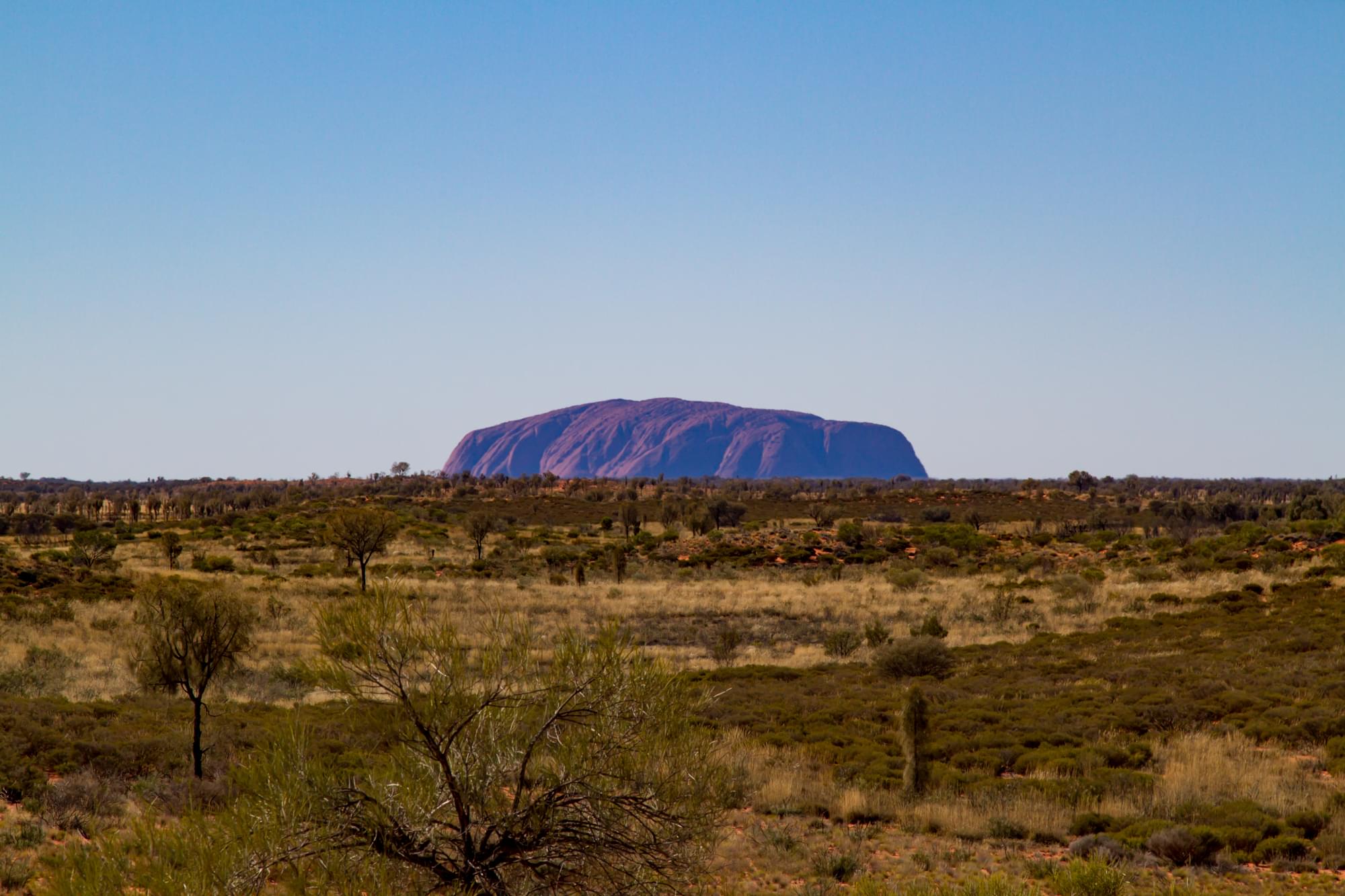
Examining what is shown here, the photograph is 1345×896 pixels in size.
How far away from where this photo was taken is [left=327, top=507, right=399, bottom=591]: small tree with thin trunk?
1660 inches

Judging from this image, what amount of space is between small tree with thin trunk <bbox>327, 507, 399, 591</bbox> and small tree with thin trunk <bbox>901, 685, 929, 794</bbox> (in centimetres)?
3088

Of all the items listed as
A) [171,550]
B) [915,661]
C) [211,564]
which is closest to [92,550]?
[171,550]

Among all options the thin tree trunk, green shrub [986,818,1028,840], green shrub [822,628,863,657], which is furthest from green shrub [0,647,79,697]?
green shrub [822,628,863,657]

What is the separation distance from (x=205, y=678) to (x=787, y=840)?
1027 centimetres

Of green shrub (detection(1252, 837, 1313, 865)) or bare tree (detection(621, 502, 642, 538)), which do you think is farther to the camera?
bare tree (detection(621, 502, 642, 538))

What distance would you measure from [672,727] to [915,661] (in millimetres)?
18808

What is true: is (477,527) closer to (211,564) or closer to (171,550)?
(211,564)

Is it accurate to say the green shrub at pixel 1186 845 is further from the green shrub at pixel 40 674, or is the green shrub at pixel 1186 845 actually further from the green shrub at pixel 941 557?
the green shrub at pixel 941 557

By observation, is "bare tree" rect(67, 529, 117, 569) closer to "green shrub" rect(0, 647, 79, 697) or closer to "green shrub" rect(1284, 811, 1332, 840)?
"green shrub" rect(0, 647, 79, 697)

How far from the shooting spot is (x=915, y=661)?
25.3 metres

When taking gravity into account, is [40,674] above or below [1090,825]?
below

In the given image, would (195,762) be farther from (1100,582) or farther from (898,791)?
(1100,582)

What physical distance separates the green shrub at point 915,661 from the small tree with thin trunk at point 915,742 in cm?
1019

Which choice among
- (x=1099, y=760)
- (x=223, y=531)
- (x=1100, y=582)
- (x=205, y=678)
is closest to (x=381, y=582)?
(x=205, y=678)
